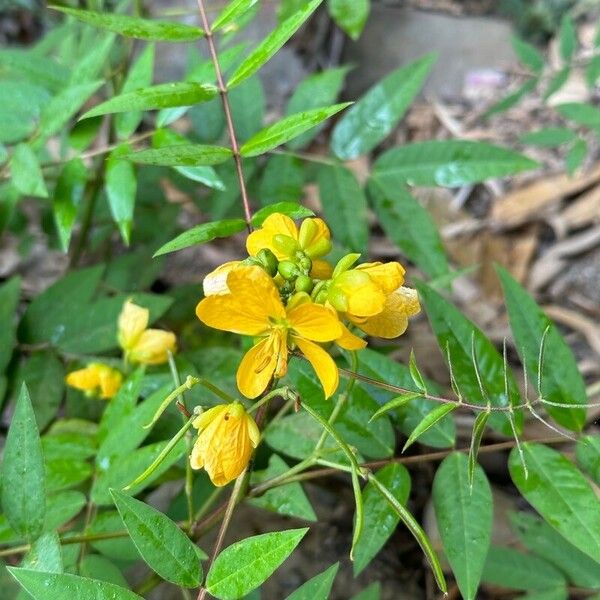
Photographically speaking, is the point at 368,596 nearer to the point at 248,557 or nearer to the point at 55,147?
the point at 248,557

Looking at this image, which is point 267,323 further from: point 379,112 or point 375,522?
point 379,112

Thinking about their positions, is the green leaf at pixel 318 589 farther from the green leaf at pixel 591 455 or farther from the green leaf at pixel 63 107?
the green leaf at pixel 63 107

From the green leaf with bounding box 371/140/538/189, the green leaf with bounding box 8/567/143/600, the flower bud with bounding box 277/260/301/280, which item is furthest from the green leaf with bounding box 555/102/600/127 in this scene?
the green leaf with bounding box 8/567/143/600

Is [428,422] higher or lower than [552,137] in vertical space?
higher

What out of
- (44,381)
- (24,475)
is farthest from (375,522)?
(44,381)

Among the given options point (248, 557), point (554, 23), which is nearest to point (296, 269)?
point (248, 557)

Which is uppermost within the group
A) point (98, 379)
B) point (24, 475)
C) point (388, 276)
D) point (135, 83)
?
point (388, 276)
